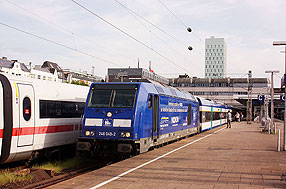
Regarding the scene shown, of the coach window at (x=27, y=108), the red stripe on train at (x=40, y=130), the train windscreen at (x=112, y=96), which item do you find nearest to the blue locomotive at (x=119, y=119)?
the train windscreen at (x=112, y=96)

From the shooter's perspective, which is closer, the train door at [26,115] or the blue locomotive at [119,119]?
the train door at [26,115]

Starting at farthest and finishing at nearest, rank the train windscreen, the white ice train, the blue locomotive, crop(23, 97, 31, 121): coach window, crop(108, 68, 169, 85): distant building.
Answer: crop(108, 68, 169, 85): distant building → the train windscreen → the blue locomotive → crop(23, 97, 31, 121): coach window → the white ice train

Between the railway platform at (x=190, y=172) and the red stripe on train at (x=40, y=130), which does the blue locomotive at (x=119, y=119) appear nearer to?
the railway platform at (x=190, y=172)

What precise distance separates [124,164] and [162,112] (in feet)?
16.3

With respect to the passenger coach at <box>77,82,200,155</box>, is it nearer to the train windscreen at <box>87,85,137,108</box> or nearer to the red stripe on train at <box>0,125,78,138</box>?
the train windscreen at <box>87,85,137,108</box>

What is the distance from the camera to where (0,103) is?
1032cm

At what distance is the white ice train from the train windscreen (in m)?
1.40

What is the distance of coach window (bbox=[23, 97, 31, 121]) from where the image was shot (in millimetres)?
11367

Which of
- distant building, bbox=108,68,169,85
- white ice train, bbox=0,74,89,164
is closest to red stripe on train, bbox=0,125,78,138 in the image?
white ice train, bbox=0,74,89,164

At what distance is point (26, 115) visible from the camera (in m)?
11.4

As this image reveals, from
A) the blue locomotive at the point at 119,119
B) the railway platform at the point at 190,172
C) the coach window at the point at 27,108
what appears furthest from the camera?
the blue locomotive at the point at 119,119

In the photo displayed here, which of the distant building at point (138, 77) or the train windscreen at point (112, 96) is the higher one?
the distant building at point (138, 77)

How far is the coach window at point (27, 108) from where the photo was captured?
448 inches

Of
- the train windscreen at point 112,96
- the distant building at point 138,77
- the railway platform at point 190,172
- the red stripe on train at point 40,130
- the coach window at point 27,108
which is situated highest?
the distant building at point 138,77
